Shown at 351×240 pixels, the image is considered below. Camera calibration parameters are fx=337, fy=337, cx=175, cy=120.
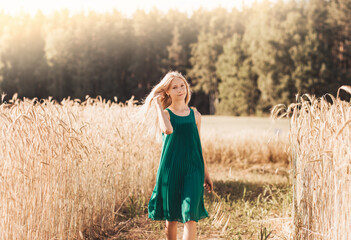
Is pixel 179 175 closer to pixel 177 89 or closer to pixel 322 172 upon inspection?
pixel 177 89

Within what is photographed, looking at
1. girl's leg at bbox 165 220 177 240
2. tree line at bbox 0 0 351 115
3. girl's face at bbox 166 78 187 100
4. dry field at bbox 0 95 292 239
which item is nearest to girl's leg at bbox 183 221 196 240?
girl's leg at bbox 165 220 177 240

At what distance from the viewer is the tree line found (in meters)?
25.5

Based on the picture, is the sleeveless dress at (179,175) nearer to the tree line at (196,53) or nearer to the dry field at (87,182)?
the dry field at (87,182)

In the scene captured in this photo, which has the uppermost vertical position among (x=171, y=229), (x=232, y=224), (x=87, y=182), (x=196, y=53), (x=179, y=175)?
(x=196, y=53)

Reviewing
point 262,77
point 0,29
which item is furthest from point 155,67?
point 0,29

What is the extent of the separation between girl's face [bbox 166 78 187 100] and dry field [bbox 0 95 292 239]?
2.73ft

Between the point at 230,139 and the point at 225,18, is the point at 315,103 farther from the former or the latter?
the point at 225,18

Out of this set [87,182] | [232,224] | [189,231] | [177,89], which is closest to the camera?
[189,231]

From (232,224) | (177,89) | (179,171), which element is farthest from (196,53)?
(179,171)

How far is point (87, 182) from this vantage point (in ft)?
11.3

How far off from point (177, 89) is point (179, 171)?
2.41ft

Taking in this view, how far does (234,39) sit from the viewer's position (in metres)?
28.6

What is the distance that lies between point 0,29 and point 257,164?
39.0 meters

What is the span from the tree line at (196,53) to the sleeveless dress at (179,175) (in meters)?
22.6
